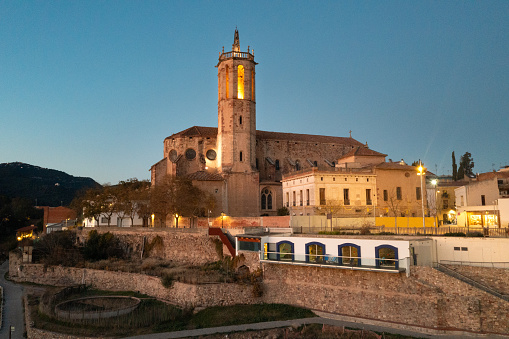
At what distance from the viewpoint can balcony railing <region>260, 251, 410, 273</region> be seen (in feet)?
71.0

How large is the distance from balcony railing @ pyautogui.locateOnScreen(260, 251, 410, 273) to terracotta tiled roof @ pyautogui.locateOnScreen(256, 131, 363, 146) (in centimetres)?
3603

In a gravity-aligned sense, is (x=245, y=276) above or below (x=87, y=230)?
below

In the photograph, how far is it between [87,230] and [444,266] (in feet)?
126

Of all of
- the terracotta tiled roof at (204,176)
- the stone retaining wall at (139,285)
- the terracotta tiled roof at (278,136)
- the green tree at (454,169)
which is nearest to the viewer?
the stone retaining wall at (139,285)

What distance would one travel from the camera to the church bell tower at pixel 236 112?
55.2 meters

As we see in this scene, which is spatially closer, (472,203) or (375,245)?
(375,245)

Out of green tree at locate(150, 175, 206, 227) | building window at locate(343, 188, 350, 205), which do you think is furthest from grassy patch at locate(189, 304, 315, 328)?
building window at locate(343, 188, 350, 205)

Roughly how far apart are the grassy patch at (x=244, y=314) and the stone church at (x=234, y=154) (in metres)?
25.9

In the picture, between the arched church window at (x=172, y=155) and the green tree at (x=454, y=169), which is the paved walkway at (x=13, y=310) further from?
the green tree at (x=454, y=169)

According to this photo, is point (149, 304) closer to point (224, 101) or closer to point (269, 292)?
point (269, 292)

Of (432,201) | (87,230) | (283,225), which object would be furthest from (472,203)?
(87,230)

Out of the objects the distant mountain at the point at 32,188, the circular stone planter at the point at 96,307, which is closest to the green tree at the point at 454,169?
the circular stone planter at the point at 96,307

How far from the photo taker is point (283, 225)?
34.6 meters

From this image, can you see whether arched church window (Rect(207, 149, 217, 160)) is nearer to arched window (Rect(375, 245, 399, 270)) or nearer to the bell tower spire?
the bell tower spire
